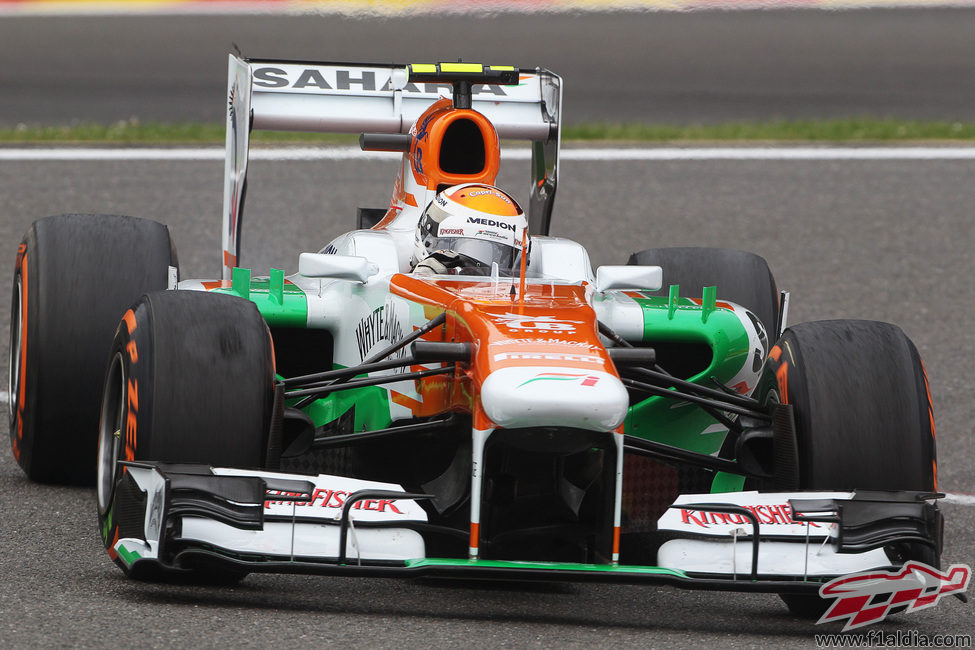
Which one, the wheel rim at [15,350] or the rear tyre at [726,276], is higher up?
the rear tyre at [726,276]

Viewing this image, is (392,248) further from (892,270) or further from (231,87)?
(892,270)

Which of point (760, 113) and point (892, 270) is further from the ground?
point (760, 113)

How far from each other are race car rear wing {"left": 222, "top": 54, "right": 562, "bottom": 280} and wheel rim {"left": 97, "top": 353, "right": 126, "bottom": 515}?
195cm

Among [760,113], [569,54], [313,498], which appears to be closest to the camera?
[313,498]

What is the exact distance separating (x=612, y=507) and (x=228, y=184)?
3.27 meters

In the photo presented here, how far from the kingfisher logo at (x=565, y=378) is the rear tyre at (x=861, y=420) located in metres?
0.91

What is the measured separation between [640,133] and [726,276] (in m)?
7.90

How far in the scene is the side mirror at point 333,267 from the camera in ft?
18.8

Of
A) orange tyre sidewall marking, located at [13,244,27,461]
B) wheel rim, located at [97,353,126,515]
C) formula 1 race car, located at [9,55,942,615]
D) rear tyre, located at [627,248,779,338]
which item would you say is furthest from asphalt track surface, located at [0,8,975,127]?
wheel rim, located at [97,353,126,515]

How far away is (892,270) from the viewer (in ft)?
40.2

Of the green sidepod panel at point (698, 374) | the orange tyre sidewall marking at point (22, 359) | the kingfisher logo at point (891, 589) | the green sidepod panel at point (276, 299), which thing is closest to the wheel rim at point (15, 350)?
the orange tyre sidewall marking at point (22, 359)

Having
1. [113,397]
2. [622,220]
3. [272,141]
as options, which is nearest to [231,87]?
[113,397]

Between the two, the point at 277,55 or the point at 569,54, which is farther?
the point at 569,54

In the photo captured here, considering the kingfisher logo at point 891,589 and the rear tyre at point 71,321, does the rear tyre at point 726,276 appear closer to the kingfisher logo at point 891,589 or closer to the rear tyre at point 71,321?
the rear tyre at point 71,321
